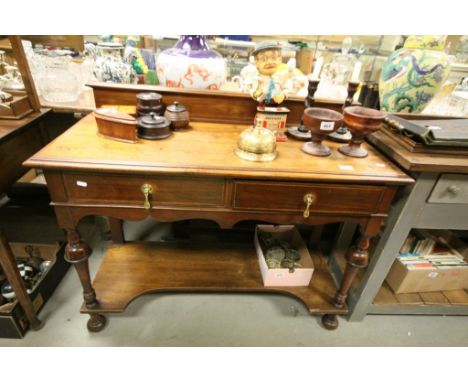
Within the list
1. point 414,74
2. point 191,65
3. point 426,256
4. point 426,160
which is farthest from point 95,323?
point 414,74

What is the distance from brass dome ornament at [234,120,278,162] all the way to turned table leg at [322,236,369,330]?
1.47 ft

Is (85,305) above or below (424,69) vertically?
below

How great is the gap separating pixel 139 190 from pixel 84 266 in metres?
0.39

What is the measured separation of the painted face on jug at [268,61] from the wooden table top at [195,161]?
0.77ft

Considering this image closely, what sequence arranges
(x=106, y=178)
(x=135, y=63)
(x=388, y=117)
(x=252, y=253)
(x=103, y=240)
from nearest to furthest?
(x=106, y=178), (x=388, y=117), (x=135, y=63), (x=252, y=253), (x=103, y=240)

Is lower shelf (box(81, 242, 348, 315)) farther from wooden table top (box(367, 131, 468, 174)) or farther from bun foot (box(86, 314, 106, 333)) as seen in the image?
wooden table top (box(367, 131, 468, 174))

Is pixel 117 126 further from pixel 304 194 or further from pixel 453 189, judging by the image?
pixel 453 189

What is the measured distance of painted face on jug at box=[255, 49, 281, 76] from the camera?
2.60 ft

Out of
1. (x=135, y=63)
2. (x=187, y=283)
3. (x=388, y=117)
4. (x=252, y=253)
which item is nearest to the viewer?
(x=388, y=117)

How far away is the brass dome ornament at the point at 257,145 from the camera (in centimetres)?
78

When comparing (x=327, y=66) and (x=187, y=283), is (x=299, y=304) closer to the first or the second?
(x=187, y=283)

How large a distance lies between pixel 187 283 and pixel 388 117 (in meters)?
1.00

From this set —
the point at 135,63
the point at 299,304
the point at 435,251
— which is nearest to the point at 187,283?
the point at 299,304

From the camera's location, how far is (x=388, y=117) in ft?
3.12
